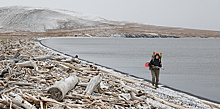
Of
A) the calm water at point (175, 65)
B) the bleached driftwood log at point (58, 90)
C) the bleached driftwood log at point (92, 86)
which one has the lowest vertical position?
the calm water at point (175, 65)

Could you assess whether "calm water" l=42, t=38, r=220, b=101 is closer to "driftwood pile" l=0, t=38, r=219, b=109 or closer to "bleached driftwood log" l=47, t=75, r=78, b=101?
"driftwood pile" l=0, t=38, r=219, b=109

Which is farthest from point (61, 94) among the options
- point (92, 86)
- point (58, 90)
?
point (92, 86)

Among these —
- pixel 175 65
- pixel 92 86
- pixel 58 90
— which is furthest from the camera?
pixel 175 65

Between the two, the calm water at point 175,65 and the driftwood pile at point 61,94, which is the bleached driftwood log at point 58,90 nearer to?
the driftwood pile at point 61,94

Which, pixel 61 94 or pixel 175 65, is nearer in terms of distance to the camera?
pixel 61 94

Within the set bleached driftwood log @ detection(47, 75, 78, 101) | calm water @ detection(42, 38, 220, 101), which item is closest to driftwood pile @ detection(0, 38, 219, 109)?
bleached driftwood log @ detection(47, 75, 78, 101)

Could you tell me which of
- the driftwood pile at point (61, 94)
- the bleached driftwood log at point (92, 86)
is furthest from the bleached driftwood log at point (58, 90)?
the bleached driftwood log at point (92, 86)

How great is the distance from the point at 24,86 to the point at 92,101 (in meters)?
2.92

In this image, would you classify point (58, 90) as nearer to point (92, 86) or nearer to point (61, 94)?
point (61, 94)

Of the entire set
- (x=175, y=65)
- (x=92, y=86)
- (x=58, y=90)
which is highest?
(x=58, y=90)

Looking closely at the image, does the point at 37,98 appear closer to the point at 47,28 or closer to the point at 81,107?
the point at 81,107

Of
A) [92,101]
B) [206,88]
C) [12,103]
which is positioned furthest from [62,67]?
[206,88]

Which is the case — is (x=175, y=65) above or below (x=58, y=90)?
below

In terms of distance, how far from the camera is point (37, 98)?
24.0 feet
